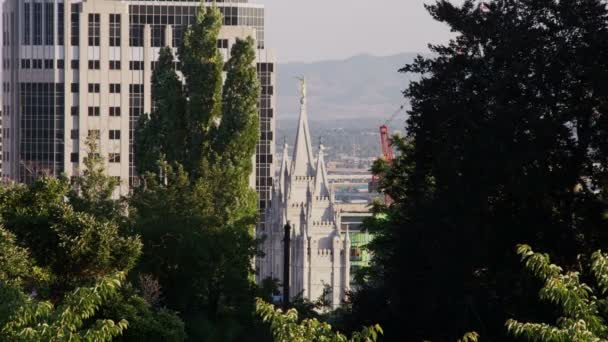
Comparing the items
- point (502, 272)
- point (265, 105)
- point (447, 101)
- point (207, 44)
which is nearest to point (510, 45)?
point (447, 101)

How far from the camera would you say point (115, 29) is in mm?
134000

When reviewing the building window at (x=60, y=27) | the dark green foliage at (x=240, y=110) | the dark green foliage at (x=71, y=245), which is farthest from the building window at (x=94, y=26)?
the dark green foliage at (x=71, y=245)

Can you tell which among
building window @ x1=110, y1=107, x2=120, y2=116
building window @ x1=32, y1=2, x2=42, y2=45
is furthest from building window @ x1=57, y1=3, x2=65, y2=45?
building window @ x1=110, y1=107, x2=120, y2=116

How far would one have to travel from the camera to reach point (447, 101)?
42.2 metres

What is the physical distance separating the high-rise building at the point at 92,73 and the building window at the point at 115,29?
0.07 m

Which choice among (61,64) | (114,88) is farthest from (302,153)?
(61,64)

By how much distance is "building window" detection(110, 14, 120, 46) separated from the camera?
133750 mm

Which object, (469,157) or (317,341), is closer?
(317,341)

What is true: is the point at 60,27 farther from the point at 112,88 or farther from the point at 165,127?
the point at 165,127

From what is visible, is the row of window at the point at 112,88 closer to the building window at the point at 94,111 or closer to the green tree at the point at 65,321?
the building window at the point at 94,111

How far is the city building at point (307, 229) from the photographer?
443ft

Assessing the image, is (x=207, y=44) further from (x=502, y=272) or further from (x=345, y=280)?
(x=345, y=280)

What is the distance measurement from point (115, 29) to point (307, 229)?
21218 mm

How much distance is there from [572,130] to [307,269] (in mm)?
97555
